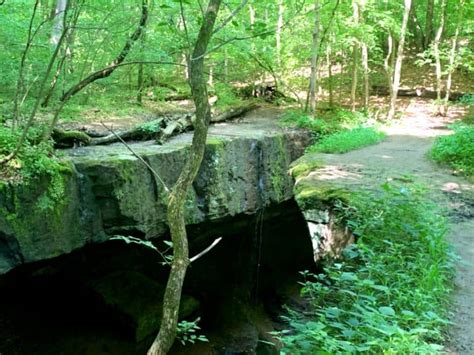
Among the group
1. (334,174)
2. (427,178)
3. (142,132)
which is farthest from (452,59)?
(142,132)

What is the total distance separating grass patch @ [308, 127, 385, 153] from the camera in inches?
407

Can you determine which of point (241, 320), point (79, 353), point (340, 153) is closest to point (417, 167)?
point (340, 153)

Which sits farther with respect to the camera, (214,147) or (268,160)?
(268,160)

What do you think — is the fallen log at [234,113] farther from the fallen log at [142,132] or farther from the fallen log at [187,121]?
the fallen log at [142,132]

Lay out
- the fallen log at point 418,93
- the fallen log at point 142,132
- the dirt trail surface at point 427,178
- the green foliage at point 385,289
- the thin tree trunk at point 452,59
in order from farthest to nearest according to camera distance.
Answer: the fallen log at point 418,93, the thin tree trunk at point 452,59, the fallen log at point 142,132, the dirt trail surface at point 427,178, the green foliage at point 385,289

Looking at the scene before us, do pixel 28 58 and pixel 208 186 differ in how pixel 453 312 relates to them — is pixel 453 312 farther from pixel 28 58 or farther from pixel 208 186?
pixel 28 58

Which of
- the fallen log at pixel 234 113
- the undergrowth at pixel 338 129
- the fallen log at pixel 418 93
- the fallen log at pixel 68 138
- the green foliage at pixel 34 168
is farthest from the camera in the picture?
the fallen log at pixel 418 93

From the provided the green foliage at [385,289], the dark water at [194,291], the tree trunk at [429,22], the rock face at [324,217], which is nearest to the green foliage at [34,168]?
the dark water at [194,291]

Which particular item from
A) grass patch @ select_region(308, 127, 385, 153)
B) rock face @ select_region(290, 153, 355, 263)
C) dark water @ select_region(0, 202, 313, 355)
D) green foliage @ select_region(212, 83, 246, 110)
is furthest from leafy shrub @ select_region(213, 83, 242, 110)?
rock face @ select_region(290, 153, 355, 263)

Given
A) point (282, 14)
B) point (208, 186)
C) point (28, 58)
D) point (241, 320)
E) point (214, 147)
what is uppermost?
point (282, 14)

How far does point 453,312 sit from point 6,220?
17.5 ft

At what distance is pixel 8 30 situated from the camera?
24.5 feet

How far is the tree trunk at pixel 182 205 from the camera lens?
3775 mm

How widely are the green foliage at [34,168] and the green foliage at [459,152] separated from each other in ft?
20.7
